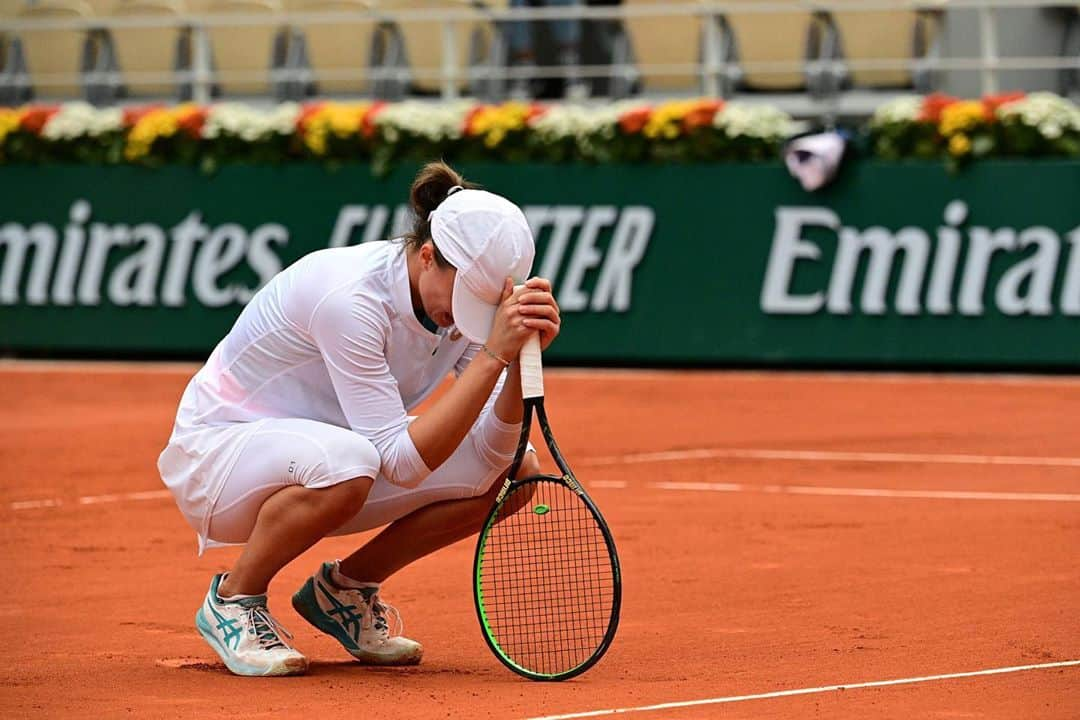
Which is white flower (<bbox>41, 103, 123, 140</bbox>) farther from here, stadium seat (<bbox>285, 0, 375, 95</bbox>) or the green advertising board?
stadium seat (<bbox>285, 0, 375, 95</bbox>)

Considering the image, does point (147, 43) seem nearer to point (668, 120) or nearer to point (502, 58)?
point (502, 58)

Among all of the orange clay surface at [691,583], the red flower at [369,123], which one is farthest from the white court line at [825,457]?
the red flower at [369,123]

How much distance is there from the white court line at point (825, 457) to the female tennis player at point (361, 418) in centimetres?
425

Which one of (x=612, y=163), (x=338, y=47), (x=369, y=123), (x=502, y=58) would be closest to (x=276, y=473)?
(x=612, y=163)

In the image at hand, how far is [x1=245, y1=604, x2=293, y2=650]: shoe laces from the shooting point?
15.3 ft

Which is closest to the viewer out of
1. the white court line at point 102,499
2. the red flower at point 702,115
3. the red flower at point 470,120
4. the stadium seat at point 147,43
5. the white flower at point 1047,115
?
the white court line at point 102,499

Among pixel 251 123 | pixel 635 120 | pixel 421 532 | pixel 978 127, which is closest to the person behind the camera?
pixel 421 532

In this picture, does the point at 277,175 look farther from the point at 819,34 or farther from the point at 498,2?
the point at 819,34

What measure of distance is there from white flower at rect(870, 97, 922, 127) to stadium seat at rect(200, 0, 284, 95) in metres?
5.12

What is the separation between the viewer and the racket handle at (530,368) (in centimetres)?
445

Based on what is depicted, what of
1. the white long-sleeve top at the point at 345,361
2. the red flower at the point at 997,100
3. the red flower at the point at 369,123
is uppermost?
the white long-sleeve top at the point at 345,361

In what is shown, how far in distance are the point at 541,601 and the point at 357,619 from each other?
513 millimetres

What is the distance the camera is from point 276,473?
180 inches

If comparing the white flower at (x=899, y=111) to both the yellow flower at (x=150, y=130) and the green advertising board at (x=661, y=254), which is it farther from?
the yellow flower at (x=150, y=130)
